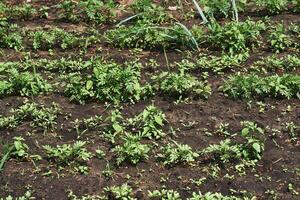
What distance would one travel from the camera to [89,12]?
7074 millimetres

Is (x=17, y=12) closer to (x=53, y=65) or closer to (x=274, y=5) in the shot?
(x=53, y=65)

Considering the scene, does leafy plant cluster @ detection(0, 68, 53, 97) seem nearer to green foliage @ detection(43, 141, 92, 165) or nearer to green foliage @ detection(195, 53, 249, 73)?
green foliage @ detection(43, 141, 92, 165)

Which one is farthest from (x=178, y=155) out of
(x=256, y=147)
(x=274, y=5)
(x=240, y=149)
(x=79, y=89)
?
(x=274, y=5)

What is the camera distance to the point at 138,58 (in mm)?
6336

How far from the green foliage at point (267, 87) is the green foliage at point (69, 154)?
1566 mm

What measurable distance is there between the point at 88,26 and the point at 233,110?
235cm

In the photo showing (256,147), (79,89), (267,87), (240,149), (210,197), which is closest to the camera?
(210,197)

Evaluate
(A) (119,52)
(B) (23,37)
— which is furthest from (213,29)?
(B) (23,37)

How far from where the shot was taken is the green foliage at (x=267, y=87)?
5.60m

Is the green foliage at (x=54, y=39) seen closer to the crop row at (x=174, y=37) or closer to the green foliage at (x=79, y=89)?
the crop row at (x=174, y=37)

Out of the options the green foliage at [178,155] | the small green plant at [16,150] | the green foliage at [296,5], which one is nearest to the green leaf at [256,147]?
the green foliage at [178,155]

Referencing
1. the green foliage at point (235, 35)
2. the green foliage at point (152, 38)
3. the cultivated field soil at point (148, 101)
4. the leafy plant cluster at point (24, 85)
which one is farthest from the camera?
the green foliage at point (152, 38)

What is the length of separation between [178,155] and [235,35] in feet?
6.19

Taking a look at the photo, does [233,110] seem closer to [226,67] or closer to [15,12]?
[226,67]
